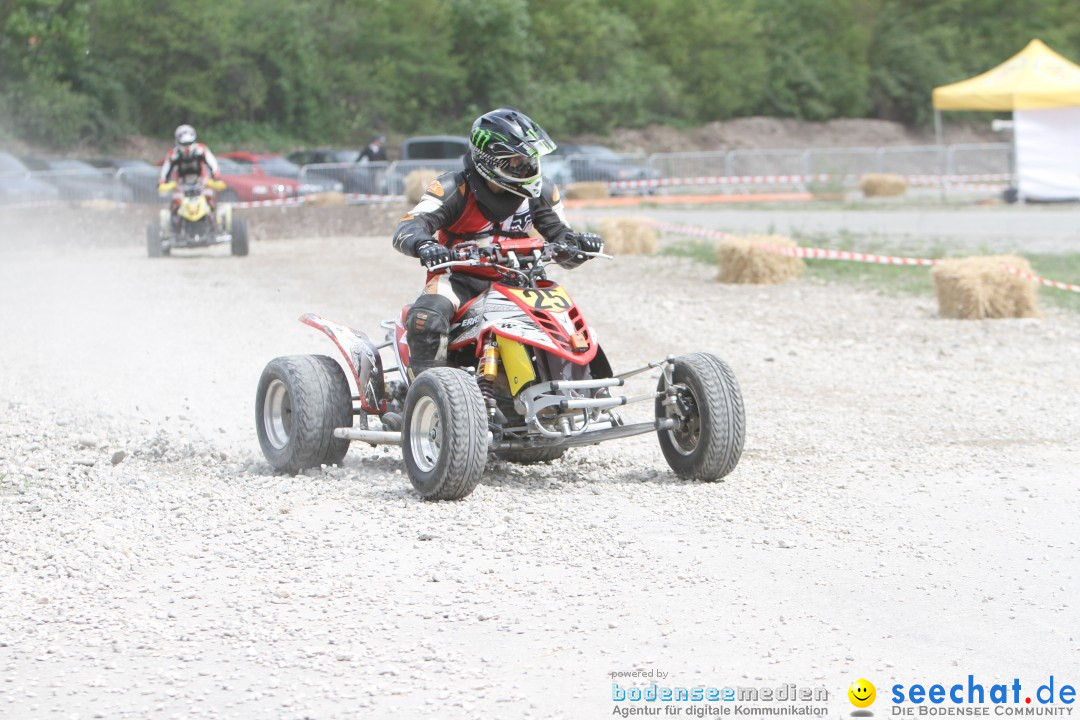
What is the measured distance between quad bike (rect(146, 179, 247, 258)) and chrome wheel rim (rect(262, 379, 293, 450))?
13079mm

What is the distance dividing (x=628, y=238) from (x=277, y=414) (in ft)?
43.9

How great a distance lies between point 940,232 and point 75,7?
31346mm

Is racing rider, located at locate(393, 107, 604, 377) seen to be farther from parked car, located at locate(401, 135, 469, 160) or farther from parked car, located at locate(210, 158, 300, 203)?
parked car, located at locate(401, 135, 469, 160)

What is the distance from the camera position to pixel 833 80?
6131 cm

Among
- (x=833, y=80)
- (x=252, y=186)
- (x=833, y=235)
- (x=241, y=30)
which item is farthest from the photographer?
(x=833, y=80)

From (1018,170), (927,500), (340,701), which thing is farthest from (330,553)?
(1018,170)

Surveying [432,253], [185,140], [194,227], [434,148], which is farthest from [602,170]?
[432,253]

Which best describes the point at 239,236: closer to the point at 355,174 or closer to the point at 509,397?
the point at 355,174

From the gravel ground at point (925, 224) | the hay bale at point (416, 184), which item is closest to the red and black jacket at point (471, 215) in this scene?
the gravel ground at point (925, 224)

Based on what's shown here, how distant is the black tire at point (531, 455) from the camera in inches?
287

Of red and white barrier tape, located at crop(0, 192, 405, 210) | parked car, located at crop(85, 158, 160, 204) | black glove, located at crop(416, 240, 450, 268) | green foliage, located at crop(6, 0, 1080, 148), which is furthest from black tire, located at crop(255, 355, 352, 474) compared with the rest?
green foliage, located at crop(6, 0, 1080, 148)

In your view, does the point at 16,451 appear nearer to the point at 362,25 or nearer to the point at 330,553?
the point at 330,553

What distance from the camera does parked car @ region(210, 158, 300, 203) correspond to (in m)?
33.6

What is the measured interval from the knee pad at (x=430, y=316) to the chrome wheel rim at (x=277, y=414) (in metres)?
0.93
